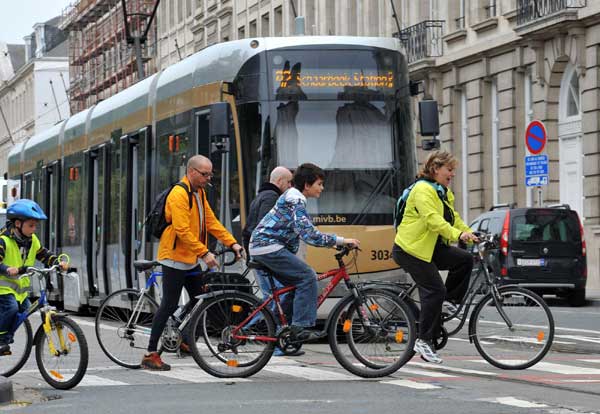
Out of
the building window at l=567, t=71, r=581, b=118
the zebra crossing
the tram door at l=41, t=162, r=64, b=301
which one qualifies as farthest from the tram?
the building window at l=567, t=71, r=581, b=118

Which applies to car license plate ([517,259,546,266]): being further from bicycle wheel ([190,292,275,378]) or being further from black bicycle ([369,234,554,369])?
bicycle wheel ([190,292,275,378])

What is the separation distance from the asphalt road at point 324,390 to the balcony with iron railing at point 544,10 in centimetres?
2202

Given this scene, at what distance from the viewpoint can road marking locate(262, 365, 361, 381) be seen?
1241cm

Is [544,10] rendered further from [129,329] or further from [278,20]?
[129,329]

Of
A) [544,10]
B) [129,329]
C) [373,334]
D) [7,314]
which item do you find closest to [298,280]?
[373,334]

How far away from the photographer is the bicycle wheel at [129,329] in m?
13.9

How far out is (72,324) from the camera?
12008 mm

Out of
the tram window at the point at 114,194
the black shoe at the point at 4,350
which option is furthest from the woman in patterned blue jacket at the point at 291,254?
the tram window at the point at 114,194

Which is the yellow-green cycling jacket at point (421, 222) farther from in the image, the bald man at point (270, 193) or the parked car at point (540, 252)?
the parked car at point (540, 252)

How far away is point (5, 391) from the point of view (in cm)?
1105

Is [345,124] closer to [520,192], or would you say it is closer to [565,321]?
[565,321]

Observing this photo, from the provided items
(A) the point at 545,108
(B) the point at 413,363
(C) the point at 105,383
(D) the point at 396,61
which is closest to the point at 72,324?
(C) the point at 105,383

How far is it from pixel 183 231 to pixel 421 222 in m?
1.83

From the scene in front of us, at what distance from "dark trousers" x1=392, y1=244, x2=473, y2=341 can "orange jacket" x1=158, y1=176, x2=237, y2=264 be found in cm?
141
